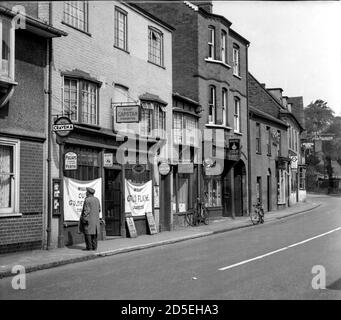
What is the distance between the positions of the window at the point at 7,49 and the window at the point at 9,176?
1.76m

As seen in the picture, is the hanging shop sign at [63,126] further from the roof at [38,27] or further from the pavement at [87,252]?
the pavement at [87,252]

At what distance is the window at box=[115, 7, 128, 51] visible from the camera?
1920 centimetres

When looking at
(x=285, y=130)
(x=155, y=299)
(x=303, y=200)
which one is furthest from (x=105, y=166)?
(x=303, y=200)

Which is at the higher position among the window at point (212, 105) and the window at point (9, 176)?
the window at point (212, 105)

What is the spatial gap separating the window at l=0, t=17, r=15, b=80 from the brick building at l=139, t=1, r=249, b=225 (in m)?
11.3

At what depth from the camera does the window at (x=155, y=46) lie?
71.2ft

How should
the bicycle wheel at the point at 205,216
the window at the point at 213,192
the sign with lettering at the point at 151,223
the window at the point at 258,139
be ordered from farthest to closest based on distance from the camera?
the window at the point at 258,139
the window at the point at 213,192
the bicycle wheel at the point at 205,216
the sign with lettering at the point at 151,223

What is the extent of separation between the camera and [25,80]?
1453cm

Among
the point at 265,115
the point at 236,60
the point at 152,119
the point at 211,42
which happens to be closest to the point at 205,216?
the point at 152,119

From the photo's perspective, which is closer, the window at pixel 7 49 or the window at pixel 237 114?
the window at pixel 7 49

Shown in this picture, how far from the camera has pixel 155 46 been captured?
873 inches

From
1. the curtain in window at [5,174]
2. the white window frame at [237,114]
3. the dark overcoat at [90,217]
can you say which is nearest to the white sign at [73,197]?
the dark overcoat at [90,217]

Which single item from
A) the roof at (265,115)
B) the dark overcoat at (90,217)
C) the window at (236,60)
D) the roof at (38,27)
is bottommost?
the dark overcoat at (90,217)

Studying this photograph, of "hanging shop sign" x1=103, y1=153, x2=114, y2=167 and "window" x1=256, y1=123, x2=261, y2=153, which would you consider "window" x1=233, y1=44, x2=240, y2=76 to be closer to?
"window" x1=256, y1=123, x2=261, y2=153
